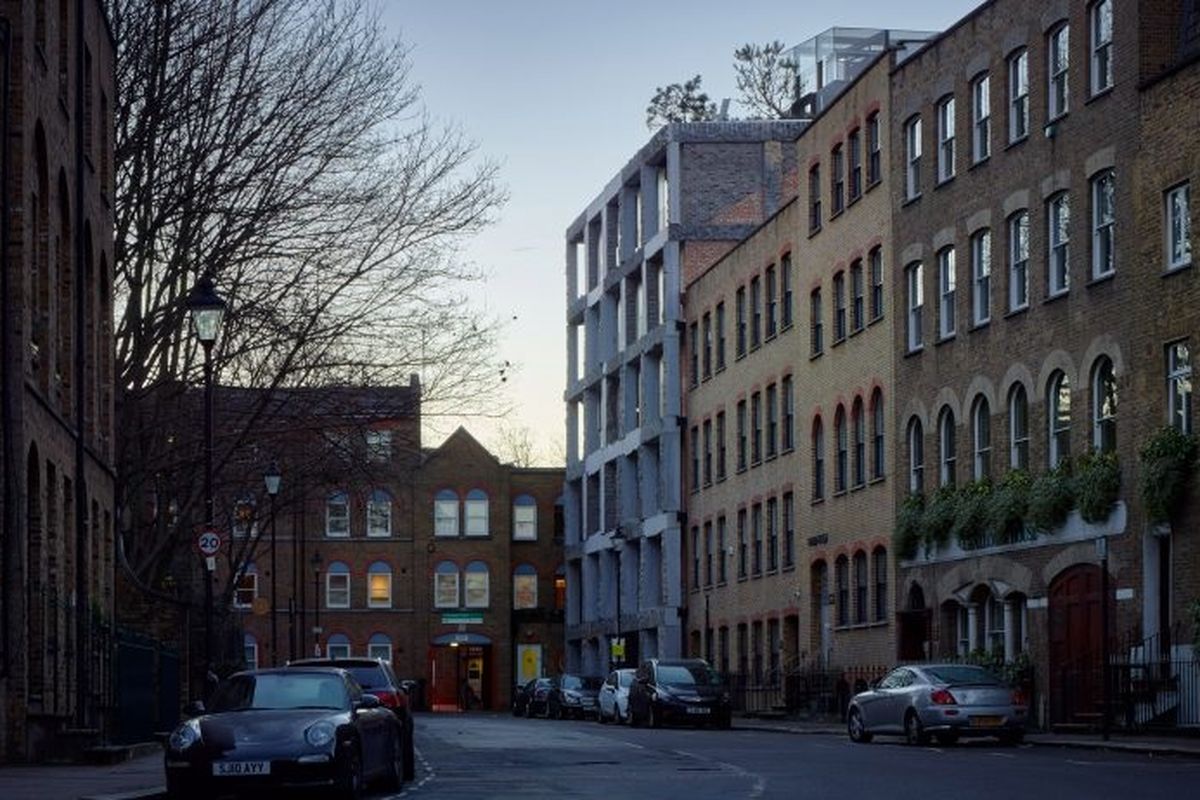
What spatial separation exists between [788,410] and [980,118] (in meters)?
19.2

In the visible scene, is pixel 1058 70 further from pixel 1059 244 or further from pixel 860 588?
pixel 860 588

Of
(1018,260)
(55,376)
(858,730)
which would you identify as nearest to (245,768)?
(55,376)

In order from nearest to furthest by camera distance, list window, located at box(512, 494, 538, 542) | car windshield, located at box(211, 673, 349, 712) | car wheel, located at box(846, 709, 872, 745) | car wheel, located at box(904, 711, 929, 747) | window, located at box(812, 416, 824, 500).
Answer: car windshield, located at box(211, 673, 349, 712) < car wheel, located at box(904, 711, 929, 747) < car wheel, located at box(846, 709, 872, 745) < window, located at box(812, 416, 824, 500) < window, located at box(512, 494, 538, 542)

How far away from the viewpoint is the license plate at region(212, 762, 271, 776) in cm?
2355

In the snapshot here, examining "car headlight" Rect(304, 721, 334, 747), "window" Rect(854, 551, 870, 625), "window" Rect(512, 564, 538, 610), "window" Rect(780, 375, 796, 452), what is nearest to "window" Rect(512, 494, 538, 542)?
"window" Rect(512, 564, 538, 610)

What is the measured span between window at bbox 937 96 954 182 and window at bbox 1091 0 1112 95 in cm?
832

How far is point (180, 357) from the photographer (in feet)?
156

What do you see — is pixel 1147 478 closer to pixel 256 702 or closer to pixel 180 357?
pixel 180 357

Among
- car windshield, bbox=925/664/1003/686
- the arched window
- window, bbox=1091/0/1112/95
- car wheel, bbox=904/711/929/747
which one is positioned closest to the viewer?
car windshield, bbox=925/664/1003/686

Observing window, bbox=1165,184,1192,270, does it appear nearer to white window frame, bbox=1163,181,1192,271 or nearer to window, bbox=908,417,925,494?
white window frame, bbox=1163,181,1192,271

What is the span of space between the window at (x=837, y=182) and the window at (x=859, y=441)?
5.08 metres

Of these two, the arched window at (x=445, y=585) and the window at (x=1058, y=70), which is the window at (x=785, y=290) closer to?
the window at (x=1058, y=70)

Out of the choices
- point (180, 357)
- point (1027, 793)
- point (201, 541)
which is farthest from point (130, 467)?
point (1027, 793)

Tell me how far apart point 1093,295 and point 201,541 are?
1780 cm
